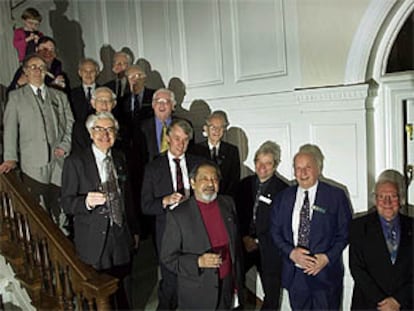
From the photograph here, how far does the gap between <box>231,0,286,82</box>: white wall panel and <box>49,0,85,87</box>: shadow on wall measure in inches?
98.5

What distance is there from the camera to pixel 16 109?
8.63 feet

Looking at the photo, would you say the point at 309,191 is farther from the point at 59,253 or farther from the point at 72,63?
the point at 72,63

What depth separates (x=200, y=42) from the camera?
356 centimetres

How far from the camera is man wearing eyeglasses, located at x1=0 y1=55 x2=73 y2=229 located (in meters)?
2.64

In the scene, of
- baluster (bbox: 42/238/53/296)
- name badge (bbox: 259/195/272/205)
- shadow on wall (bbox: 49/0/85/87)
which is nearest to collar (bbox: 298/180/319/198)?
name badge (bbox: 259/195/272/205)

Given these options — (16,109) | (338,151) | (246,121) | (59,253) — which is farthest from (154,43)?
(59,253)

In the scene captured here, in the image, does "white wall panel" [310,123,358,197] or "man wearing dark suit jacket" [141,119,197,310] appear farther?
"white wall panel" [310,123,358,197]

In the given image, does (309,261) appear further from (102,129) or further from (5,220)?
(5,220)

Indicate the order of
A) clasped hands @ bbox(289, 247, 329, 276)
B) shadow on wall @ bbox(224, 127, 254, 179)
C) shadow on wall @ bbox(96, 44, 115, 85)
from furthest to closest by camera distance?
shadow on wall @ bbox(96, 44, 115, 85), shadow on wall @ bbox(224, 127, 254, 179), clasped hands @ bbox(289, 247, 329, 276)

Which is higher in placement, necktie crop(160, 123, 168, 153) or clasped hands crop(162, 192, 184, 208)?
necktie crop(160, 123, 168, 153)

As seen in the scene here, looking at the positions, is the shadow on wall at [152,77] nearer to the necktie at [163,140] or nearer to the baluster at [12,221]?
the necktie at [163,140]

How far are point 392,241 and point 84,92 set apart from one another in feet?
6.93

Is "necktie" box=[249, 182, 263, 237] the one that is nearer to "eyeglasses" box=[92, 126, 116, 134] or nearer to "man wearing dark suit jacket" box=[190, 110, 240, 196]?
"man wearing dark suit jacket" box=[190, 110, 240, 196]

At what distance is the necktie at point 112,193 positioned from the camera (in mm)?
2223
